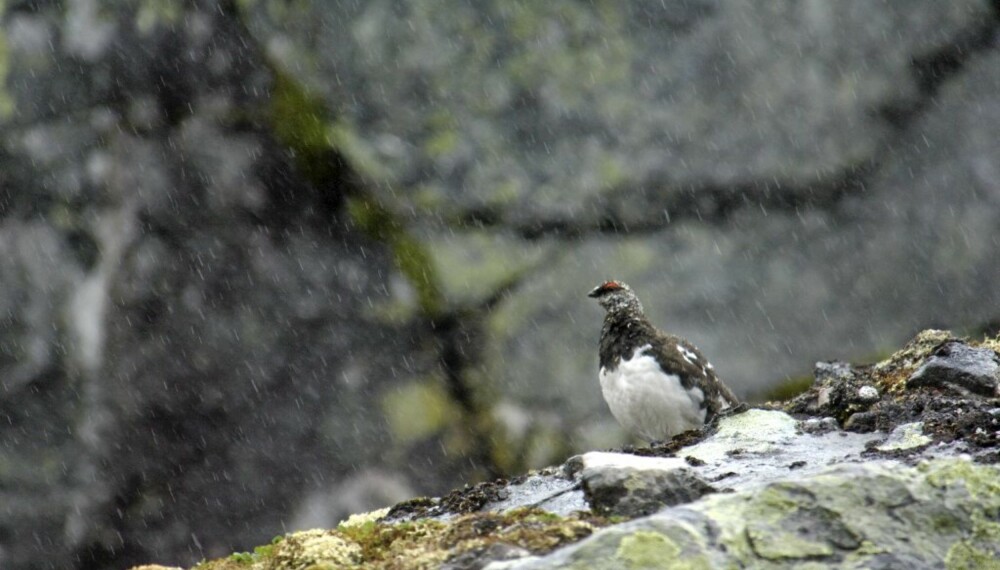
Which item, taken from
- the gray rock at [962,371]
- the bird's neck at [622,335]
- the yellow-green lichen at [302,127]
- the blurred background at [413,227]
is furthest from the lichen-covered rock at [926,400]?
the yellow-green lichen at [302,127]

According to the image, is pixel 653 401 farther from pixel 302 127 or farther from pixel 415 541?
pixel 415 541

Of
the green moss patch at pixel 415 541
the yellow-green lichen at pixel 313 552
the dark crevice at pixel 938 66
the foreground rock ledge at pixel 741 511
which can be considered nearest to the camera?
the foreground rock ledge at pixel 741 511

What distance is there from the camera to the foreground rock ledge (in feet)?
9.09

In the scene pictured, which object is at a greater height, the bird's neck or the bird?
the bird's neck

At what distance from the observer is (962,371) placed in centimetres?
529

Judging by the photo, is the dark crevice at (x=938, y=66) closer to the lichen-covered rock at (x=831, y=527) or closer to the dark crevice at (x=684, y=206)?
the dark crevice at (x=684, y=206)

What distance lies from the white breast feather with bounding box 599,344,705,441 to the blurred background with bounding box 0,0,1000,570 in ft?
5.20

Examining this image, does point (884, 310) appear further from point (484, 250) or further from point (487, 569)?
point (487, 569)

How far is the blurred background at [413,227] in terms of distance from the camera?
9148 millimetres

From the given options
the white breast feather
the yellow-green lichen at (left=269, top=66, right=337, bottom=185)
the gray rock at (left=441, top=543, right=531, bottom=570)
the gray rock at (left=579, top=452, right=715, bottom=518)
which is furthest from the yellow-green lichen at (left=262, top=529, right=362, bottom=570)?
the yellow-green lichen at (left=269, top=66, right=337, bottom=185)

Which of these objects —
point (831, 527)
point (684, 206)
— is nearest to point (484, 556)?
point (831, 527)

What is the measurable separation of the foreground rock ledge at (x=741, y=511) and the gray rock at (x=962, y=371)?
14cm

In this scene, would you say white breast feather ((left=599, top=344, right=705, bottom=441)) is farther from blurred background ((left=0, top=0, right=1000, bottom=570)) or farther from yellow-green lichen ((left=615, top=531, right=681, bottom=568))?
yellow-green lichen ((left=615, top=531, right=681, bottom=568))

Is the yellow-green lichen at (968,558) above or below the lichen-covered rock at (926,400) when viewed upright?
above
